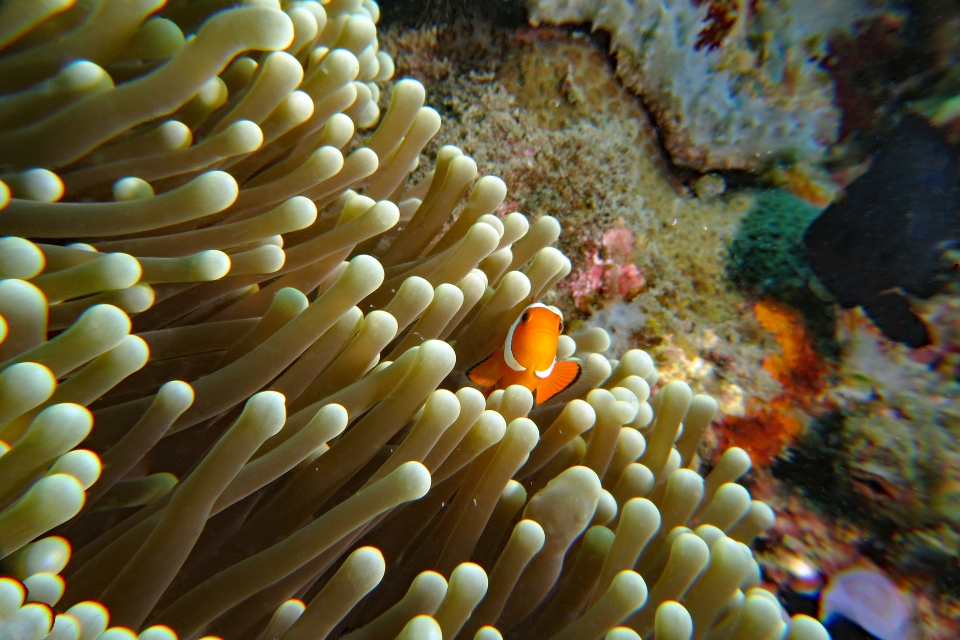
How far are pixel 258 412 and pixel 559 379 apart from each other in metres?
0.82

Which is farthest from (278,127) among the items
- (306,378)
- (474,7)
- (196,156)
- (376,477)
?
(474,7)

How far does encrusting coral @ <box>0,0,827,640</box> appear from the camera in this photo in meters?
0.80

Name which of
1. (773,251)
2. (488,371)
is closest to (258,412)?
(488,371)

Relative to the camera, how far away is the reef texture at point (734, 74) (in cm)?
215

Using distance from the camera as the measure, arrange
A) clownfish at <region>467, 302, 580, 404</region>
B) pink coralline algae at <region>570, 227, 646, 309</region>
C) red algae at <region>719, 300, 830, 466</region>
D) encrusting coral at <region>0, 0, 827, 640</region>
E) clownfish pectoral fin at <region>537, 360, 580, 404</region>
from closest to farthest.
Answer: encrusting coral at <region>0, 0, 827, 640</region>
clownfish at <region>467, 302, 580, 404</region>
clownfish pectoral fin at <region>537, 360, 580, 404</region>
red algae at <region>719, 300, 830, 466</region>
pink coralline algae at <region>570, 227, 646, 309</region>

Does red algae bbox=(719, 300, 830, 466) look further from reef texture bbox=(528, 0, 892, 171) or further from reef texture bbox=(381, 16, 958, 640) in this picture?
reef texture bbox=(528, 0, 892, 171)

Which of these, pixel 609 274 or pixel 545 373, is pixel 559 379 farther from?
pixel 609 274

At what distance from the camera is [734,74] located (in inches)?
89.1

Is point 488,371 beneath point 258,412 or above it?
beneath

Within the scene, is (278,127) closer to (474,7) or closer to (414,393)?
(414,393)

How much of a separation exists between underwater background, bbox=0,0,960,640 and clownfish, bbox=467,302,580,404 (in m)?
0.02

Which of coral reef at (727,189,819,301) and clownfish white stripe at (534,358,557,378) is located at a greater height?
clownfish white stripe at (534,358,557,378)

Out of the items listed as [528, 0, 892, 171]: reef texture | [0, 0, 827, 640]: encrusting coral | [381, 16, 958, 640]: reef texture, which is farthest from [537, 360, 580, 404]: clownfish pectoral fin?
[528, 0, 892, 171]: reef texture

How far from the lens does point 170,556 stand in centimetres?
80
